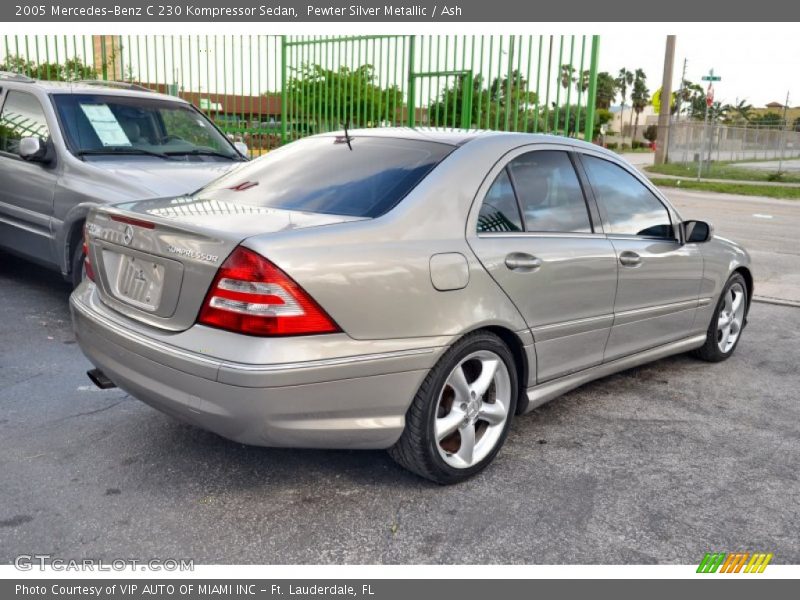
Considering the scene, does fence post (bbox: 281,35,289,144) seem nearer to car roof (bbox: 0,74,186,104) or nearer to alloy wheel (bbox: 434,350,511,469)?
car roof (bbox: 0,74,186,104)

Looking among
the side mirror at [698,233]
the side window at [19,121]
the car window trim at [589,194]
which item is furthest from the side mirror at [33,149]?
the side mirror at [698,233]

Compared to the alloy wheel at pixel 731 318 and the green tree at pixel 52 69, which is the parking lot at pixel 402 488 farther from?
the green tree at pixel 52 69

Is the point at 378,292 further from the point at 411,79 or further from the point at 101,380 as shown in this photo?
the point at 411,79

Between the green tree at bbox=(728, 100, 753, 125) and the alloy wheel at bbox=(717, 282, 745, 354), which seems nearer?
the alloy wheel at bbox=(717, 282, 745, 354)

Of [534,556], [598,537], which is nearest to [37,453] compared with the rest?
→ [534,556]

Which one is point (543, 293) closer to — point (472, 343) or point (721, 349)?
point (472, 343)

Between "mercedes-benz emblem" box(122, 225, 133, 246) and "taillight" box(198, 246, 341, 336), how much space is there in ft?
1.98

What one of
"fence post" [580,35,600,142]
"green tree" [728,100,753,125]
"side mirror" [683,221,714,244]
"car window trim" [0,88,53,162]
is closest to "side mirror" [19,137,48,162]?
"car window trim" [0,88,53,162]

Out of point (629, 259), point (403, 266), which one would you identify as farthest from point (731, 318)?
point (403, 266)

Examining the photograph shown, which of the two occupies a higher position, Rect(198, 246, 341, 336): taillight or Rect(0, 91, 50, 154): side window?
Rect(0, 91, 50, 154): side window

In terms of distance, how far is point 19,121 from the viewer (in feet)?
→ 21.7

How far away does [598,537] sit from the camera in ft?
9.87

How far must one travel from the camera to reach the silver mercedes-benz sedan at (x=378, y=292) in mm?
2850

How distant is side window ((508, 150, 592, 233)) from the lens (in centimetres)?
375
